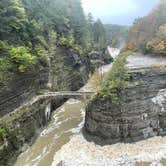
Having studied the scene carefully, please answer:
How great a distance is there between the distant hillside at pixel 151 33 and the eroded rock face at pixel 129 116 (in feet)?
43.2

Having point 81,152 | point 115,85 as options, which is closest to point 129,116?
point 115,85

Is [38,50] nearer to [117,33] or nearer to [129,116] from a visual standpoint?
[129,116]

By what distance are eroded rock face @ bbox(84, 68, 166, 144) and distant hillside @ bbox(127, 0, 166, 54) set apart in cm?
1318

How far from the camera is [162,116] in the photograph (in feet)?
95.4

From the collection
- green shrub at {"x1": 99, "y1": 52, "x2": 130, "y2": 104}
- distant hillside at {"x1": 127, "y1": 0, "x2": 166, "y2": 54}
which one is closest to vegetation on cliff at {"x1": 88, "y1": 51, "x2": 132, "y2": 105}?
green shrub at {"x1": 99, "y1": 52, "x2": 130, "y2": 104}

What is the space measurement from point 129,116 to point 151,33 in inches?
900

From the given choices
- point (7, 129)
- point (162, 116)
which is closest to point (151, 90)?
point (162, 116)

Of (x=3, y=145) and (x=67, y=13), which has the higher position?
(x=67, y=13)

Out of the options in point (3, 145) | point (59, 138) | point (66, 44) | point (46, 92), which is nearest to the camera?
point (3, 145)

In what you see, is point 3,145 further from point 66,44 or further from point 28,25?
point 66,44

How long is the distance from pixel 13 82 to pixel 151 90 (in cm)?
1506

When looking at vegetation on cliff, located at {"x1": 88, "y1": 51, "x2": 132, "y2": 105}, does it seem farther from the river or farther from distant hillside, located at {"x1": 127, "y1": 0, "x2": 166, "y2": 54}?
distant hillside, located at {"x1": 127, "y1": 0, "x2": 166, "y2": 54}

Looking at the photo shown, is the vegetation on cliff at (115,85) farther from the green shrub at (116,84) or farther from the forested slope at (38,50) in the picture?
the forested slope at (38,50)

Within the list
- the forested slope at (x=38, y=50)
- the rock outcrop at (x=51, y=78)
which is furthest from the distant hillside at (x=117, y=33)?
the rock outcrop at (x=51, y=78)
